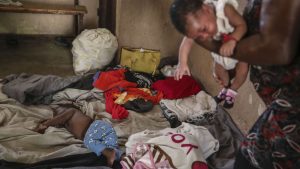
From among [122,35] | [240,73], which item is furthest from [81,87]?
[240,73]

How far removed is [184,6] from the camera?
109 centimetres

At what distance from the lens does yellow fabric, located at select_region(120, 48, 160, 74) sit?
372 centimetres

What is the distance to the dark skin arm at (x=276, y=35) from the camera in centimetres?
83

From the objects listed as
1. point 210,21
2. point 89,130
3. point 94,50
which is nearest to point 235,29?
point 210,21

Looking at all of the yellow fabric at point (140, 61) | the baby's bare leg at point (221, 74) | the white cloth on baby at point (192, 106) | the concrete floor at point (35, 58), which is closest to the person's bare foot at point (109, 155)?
the white cloth on baby at point (192, 106)

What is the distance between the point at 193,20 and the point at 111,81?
2230 mm

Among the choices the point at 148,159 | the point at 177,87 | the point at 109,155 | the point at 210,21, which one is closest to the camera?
the point at 210,21

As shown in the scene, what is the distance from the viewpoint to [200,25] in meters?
1.08

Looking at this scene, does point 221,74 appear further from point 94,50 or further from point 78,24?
point 78,24

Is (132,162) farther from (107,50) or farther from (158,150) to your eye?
(107,50)

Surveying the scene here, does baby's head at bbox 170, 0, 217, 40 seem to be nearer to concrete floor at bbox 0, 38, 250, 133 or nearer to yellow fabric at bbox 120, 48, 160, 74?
yellow fabric at bbox 120, 48, 160, 74

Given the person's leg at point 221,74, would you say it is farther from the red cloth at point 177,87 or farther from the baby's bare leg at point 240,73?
the red cloth at point 177,87

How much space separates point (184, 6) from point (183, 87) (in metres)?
2.13

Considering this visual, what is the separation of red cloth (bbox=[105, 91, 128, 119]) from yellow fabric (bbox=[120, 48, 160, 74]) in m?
0.76
